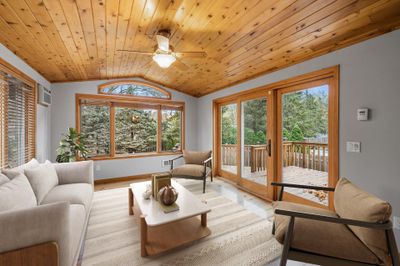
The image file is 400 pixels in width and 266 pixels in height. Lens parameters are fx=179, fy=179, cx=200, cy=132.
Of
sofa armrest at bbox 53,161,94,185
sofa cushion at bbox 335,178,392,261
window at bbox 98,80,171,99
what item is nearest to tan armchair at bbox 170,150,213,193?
sofa armrest at bbox 53,161,94,185

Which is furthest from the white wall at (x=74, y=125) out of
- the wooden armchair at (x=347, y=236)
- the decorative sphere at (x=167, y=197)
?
the wooden armchair at (x=347, y=236)

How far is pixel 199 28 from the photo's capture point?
221 cm

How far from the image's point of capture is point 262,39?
225 centimetres

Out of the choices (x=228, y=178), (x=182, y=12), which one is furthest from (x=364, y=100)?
(x=228, y=178)

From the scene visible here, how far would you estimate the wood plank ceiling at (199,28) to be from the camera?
1.68m

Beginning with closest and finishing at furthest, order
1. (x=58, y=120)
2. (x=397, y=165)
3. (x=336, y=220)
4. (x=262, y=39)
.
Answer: (x=336, y=220) → (x=397, y=165) → (x=262, y=39) → (x=58, y=120)

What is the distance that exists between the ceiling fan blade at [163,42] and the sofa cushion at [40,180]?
78.6 inches

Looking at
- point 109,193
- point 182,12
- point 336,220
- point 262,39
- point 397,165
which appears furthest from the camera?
point 109,193

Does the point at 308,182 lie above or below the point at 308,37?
below

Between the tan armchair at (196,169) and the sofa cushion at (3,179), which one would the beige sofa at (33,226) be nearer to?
the sofa cushion at (3,179)

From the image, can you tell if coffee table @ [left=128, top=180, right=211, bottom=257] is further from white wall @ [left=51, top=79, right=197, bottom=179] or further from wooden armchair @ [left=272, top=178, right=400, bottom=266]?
white wall @ [left=51, top=79, right=197, bottom=179]

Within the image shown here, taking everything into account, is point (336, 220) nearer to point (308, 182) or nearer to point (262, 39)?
point (308, 182)

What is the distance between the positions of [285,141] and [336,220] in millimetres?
1910

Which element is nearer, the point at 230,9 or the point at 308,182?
the point at 230,9
